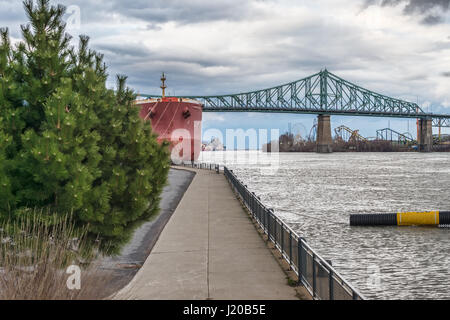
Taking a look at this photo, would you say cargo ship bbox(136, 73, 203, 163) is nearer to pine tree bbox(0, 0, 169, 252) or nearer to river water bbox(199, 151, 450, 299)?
river water bbox(199, 151, 450, 299)

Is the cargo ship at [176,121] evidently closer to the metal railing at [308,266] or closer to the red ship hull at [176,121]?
the red ship hull at [176,121]

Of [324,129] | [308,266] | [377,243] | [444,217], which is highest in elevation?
[324,129]

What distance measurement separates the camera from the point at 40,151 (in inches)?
341

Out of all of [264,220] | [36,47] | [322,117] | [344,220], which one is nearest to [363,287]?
[264,220]

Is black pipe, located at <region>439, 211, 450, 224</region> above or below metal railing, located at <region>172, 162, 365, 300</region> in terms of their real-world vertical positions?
below

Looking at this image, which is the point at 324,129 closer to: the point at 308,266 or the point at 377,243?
the point at 377,243

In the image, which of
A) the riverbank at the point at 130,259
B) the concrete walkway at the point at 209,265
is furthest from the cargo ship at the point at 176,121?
the concrete walkway at the point at 209,265

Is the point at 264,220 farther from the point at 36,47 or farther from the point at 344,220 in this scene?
the point at 344,220

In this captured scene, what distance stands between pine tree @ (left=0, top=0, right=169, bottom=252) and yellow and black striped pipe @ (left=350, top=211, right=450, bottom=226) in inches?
644

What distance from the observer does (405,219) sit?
1008 inches

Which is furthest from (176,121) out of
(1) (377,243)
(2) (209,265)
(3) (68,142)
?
(3) (68,142)

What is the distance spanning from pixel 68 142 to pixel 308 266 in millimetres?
5491

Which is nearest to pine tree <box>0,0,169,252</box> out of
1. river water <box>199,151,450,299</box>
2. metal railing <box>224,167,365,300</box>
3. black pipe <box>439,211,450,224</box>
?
metal railing <box>224,167,365,300</box>

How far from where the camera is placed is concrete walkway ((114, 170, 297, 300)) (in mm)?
9609
